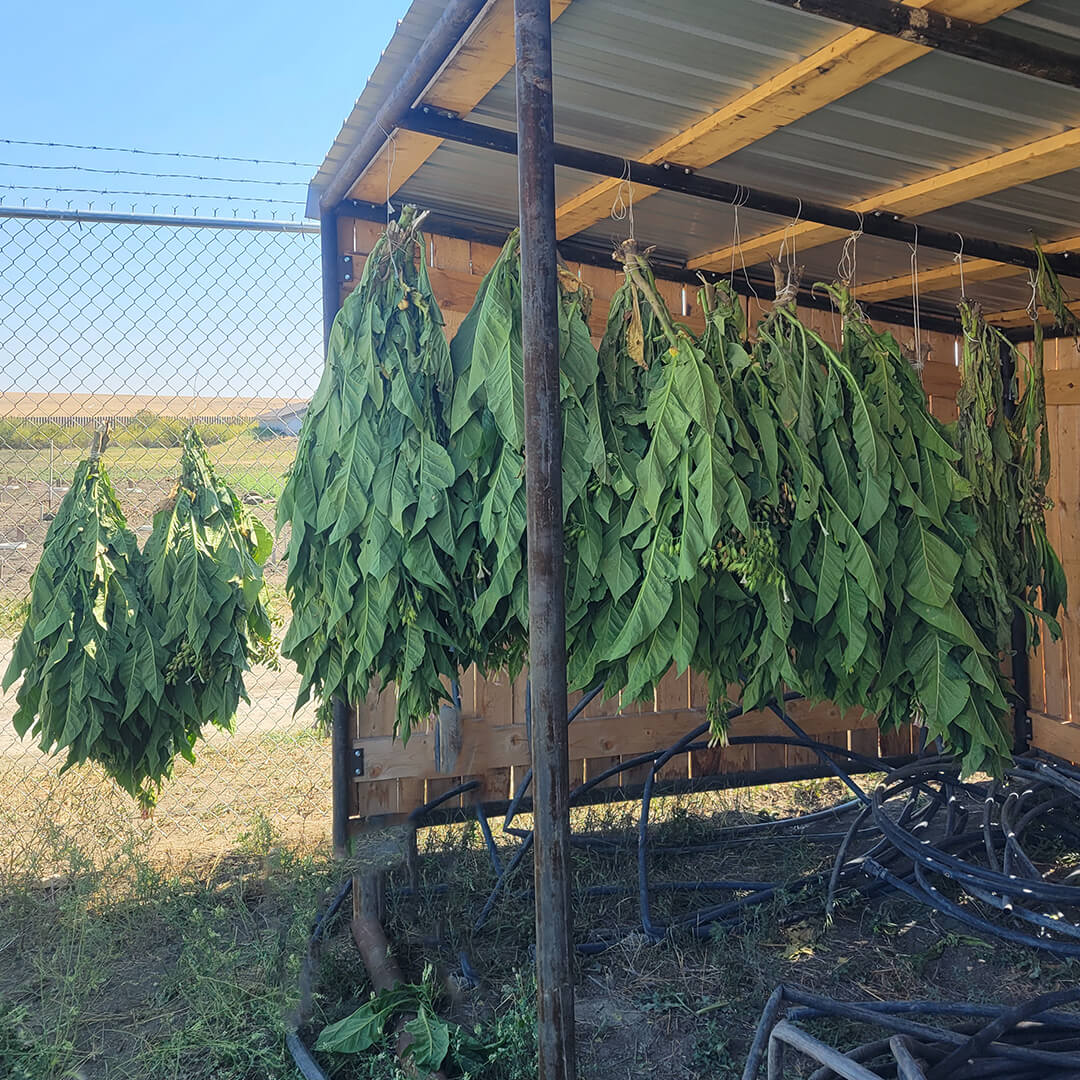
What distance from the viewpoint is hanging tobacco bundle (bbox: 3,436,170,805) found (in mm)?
3016

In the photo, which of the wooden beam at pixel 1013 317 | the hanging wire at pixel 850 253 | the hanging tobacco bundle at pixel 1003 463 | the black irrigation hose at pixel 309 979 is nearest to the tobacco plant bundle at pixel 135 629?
the black irrigation hose at pixel 309 979

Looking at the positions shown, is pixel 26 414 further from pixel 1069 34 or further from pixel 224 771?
pixel 1069 34

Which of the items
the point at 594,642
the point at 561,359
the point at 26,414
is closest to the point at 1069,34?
the point at 561,359

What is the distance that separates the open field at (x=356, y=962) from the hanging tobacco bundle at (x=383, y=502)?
1181mm

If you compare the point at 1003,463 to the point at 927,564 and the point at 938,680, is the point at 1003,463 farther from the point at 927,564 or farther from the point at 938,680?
the point at 938,680

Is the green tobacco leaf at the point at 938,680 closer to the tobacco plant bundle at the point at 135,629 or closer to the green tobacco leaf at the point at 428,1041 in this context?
the green tobacco leaf at the point at 428,1041

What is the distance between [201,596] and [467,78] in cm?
194

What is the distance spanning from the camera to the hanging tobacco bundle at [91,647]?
3.02 metres

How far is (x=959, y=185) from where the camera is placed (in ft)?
10.5

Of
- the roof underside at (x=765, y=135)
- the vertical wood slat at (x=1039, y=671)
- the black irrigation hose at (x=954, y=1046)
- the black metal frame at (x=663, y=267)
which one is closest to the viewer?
the black irrigation hose at (x=954, y=1046)

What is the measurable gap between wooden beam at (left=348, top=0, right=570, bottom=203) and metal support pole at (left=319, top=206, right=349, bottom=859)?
0.49m

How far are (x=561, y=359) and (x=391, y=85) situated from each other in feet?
4.07

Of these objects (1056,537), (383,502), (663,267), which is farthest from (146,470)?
(1056,537)

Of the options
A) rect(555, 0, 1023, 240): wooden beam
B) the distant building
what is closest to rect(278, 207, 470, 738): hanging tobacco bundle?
rect(555, 0, 1023, 240): wooden beam
